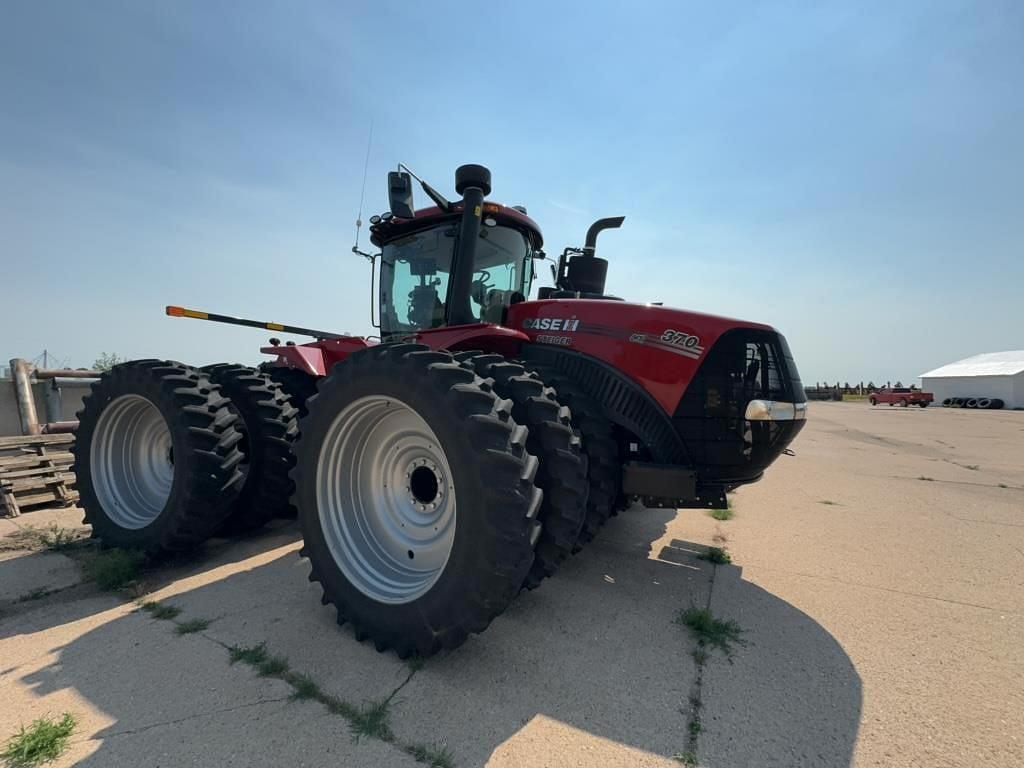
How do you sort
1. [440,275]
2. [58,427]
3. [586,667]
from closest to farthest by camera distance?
[586,667]
[440,275]
[58,427]

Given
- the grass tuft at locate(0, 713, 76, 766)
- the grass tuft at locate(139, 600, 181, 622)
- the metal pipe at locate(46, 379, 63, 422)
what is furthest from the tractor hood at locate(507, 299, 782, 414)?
the metal pipe at locate(46, 379, 63, 422)

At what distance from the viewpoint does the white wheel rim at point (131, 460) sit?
3.64 metres

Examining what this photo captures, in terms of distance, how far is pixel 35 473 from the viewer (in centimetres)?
471

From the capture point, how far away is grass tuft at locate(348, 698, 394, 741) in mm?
1765

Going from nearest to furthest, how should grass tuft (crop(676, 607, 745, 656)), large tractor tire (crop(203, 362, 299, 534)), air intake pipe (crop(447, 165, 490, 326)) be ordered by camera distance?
grass tuft (crop(676, 607, 745, 656))
air intake pipe (crop(447, 165, 490, 326))
large tractor tire (crop(203, 362, 299, 534))

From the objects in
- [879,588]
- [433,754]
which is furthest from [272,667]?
[879,588]

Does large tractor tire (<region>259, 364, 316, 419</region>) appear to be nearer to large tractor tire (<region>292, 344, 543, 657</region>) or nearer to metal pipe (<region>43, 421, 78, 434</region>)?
large tractor tire (<region>292, 344, 543, 657</region>)

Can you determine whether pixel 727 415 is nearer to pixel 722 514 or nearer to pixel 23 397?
pixel 722 514

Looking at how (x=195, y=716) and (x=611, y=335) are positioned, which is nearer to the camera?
(x=195, y=716)

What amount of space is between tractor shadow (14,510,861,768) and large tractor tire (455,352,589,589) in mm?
478

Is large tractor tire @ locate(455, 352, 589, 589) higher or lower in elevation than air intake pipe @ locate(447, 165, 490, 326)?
lower

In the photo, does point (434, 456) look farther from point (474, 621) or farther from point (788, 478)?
point (788, 478)

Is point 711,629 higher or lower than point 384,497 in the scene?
lower

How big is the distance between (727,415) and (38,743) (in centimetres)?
330
